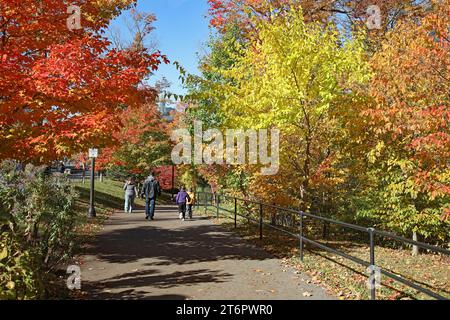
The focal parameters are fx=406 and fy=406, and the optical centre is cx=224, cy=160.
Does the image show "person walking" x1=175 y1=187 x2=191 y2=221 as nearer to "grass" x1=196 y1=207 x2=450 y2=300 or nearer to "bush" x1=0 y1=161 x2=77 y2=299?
"grass" x1=196 y1=207 x2=450 y2=300

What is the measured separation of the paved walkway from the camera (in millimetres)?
6508

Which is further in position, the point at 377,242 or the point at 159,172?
the point at 159,172

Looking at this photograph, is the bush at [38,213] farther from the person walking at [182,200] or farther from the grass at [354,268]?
the person walking at [182,200]

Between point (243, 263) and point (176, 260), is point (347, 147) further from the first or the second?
point (176, 260)

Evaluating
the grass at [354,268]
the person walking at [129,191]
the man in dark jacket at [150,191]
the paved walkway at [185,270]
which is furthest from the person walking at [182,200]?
the paved walkway at [185,270]

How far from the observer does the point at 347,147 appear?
1312 cm

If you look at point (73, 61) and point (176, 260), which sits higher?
point (73, 61)

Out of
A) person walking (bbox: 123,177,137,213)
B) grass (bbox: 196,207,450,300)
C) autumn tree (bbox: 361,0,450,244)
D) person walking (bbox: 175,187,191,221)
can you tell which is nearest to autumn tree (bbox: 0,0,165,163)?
grass (bbox: 196,207,450,300)

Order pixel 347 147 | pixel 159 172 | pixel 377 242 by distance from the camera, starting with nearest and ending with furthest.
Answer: pixel 347 147
pixel 377 242
pixel 159 172

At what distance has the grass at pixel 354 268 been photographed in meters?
6.96

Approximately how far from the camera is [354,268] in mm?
8859
